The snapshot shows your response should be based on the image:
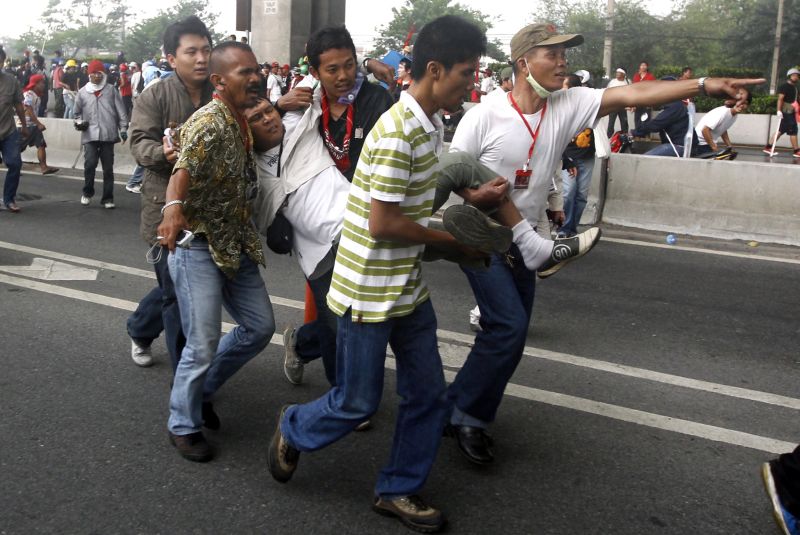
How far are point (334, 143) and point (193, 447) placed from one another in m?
1.47

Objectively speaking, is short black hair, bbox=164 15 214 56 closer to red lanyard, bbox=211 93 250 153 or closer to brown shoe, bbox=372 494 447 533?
red lanyard, bbox=211 93 250 153

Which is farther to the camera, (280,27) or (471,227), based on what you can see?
(280,27)

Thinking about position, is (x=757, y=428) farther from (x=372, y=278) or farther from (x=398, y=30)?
(x=398, y=30)

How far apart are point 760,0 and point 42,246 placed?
52.3 metres

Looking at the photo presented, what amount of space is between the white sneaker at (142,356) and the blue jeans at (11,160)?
5.54m

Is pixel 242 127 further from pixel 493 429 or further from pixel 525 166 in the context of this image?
pixel 493 429

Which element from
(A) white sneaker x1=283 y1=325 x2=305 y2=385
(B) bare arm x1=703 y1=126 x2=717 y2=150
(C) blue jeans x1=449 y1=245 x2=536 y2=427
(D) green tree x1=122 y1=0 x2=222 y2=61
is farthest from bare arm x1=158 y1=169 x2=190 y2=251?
(D) green tree x1=122 y1=0 x2=222 y2=61

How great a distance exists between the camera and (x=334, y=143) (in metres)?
4.06

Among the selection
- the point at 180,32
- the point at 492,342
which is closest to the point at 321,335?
the point at 492,342

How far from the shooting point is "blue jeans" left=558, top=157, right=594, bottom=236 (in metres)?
9.02

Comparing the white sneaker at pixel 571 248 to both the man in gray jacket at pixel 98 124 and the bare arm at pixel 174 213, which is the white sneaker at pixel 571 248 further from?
the man in gray jacket at pixel 98 124

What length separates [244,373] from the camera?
5.05 metres

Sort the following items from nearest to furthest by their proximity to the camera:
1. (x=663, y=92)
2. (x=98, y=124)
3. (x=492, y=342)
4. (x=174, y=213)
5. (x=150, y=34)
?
(x=174, y=213) → (x=492, y=342) → (x=663, y=92) → (x=98, y=124) → (x=150, y=34)

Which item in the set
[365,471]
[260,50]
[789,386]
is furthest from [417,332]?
[260,50]
